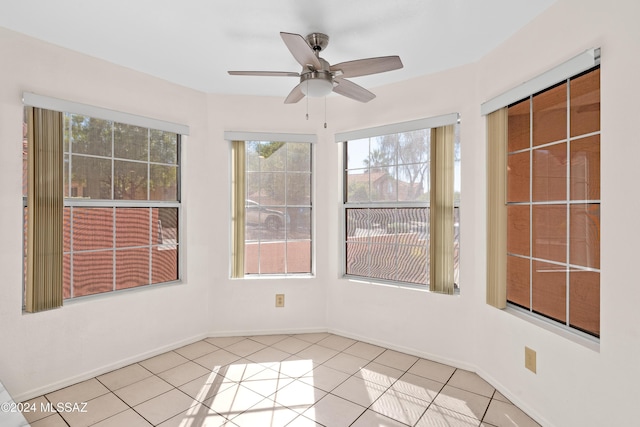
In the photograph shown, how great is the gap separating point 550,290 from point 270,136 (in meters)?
2.79

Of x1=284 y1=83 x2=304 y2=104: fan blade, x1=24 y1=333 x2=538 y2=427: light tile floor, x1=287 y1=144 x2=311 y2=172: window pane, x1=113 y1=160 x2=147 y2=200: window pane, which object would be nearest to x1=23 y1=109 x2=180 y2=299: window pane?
x1=113 y1=160 x2=147 y2=200: window pane

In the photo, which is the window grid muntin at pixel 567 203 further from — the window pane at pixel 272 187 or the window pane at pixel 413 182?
the window pane at pixel 272 187

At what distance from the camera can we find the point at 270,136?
137 inches

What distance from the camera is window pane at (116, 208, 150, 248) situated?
2898 millimetres

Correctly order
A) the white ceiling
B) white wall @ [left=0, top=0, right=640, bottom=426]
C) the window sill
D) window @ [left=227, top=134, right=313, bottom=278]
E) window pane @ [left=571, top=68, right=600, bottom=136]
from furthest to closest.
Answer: window @ [left=227, top=134, right=313, bottom=278] → the window sill → the white ceiling → window pane @ [left=571, top=68, right=600, bottom=136] → white wall @ [left=0, top=0, right=640, bottom=426]

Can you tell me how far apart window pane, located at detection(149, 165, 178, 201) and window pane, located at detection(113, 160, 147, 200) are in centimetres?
7

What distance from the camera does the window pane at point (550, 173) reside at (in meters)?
2.02

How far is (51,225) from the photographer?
7.96ft

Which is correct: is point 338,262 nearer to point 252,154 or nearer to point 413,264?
point 413,264

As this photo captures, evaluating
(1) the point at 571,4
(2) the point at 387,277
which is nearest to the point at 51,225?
(2) the point at 387,277

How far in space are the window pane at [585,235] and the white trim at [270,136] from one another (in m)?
2.42

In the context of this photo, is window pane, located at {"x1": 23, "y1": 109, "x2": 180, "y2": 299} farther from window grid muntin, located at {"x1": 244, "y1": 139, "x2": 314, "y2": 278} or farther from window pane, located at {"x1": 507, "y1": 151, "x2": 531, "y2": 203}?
window pane, located at {"x1": 507, "y1": 151, "x2": 531, "y2": 203}

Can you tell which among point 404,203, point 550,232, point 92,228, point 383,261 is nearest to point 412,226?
point 404,203

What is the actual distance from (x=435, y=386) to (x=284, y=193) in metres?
2.30
